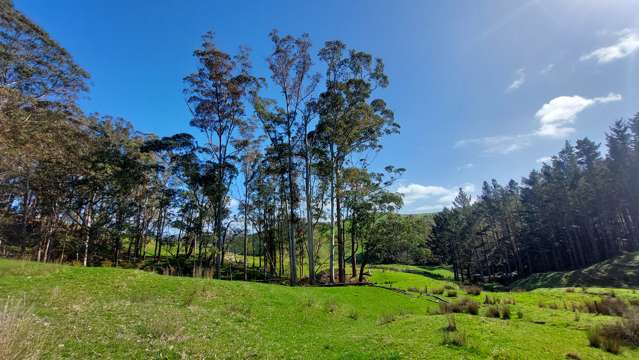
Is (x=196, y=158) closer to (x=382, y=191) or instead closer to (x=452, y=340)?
(x=382, y=191)

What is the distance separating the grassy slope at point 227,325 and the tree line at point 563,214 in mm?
48641

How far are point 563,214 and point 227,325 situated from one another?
66.0m

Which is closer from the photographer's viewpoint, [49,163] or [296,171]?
[49,163]

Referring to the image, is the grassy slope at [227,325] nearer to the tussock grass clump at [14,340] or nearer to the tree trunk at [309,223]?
the tussock grass clump at [14,340]

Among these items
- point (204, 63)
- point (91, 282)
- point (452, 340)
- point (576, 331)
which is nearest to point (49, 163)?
point (204, 63)

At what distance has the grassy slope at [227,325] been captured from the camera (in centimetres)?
683

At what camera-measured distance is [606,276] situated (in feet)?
131

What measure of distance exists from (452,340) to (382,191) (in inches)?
1024

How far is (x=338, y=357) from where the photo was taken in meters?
7.37

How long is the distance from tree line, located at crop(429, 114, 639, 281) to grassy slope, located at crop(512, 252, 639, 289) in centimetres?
1025

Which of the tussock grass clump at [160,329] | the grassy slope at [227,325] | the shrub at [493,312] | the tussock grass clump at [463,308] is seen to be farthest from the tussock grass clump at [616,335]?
the tussock grass clump at [160,329]

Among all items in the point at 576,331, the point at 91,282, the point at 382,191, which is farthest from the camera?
the point at 382,191

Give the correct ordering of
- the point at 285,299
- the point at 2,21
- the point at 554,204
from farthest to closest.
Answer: the point at 554,204 → the point at 2,21 → the point at 285,299

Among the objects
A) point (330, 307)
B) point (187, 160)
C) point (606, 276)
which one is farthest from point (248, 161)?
point (606, 276)
